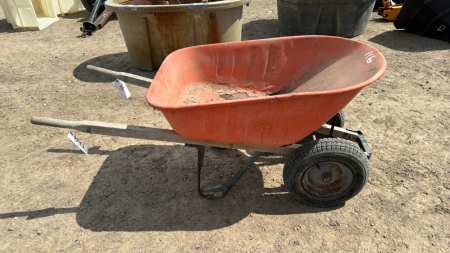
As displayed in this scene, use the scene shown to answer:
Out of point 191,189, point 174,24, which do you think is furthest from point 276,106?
point 174,24

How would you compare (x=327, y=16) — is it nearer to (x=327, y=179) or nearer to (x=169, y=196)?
(x=327, y=179)

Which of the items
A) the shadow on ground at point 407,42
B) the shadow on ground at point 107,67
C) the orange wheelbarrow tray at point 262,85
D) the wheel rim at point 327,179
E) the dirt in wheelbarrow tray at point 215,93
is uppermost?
the orange wheelbarrow tray at point 262,85

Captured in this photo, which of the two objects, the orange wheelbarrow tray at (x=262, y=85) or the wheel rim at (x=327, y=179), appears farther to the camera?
the wheel rim at (x=327, y=179)

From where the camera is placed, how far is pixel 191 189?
2619 mm

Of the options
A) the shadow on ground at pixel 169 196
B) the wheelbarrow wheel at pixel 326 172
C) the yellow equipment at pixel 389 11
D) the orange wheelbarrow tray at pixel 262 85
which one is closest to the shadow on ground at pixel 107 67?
the shadow on ground at pixel 169 196

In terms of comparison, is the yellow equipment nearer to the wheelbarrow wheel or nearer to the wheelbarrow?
the wheelbarrow

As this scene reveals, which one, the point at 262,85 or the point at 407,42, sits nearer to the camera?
the point at 262,85

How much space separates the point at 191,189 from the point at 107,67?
3340 millimetres

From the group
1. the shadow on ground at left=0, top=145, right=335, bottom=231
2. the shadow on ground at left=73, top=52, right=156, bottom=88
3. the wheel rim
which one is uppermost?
the wheel rim

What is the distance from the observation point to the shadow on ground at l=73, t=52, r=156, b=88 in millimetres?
4675

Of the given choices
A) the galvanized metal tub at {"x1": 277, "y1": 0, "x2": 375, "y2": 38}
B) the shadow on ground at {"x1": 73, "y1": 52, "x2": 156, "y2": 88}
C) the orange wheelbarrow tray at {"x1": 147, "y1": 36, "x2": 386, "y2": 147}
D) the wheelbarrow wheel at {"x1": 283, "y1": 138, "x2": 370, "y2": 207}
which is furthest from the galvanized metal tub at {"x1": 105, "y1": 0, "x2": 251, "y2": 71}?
the wheelbarrow wheel at {"x1": 283, "y1": 138, "x2": 370, "y2": 207}

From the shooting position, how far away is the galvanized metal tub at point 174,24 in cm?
396

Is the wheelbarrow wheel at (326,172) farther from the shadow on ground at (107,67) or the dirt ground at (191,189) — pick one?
the shadow on ground at (107,67)

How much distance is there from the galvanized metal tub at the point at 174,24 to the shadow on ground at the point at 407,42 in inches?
115
